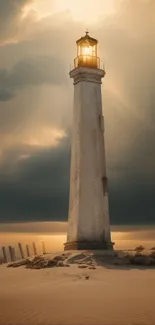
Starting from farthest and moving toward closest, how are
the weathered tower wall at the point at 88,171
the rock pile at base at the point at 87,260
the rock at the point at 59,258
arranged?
the weathered tower wall at the point at 88,171, the rock at the point at 59,258, the rock pile at base at the point at 87,260

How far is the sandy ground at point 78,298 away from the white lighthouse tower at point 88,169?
204 inches

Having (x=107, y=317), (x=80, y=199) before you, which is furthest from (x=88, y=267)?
(x=107, y=317)

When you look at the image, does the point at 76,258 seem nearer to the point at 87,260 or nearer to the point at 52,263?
the point at 87,260

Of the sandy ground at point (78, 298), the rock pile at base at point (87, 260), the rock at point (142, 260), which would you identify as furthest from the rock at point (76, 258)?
the rock at point (142, 260)

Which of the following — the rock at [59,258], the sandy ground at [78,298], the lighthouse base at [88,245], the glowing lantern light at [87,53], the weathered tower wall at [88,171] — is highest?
the glowing lantern light at [87,53]

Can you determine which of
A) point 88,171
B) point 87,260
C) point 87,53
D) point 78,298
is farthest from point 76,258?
point 87,53

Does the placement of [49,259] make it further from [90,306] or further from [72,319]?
[72,319]

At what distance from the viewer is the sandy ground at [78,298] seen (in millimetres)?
8391

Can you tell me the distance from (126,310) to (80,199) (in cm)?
1344

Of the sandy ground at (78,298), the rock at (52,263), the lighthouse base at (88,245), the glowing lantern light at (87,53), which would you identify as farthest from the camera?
the glowing lantern light at (87,53)

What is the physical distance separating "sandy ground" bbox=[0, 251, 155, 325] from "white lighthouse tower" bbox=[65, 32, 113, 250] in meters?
5.19

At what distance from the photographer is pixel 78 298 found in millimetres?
10789

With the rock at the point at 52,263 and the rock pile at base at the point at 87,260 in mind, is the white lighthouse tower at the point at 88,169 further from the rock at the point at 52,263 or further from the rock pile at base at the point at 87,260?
the rock at the point at 52,263

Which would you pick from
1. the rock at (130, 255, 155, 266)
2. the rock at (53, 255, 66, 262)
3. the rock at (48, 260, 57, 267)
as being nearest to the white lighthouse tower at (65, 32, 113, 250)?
the rock at (53, 255, 66, 262)
